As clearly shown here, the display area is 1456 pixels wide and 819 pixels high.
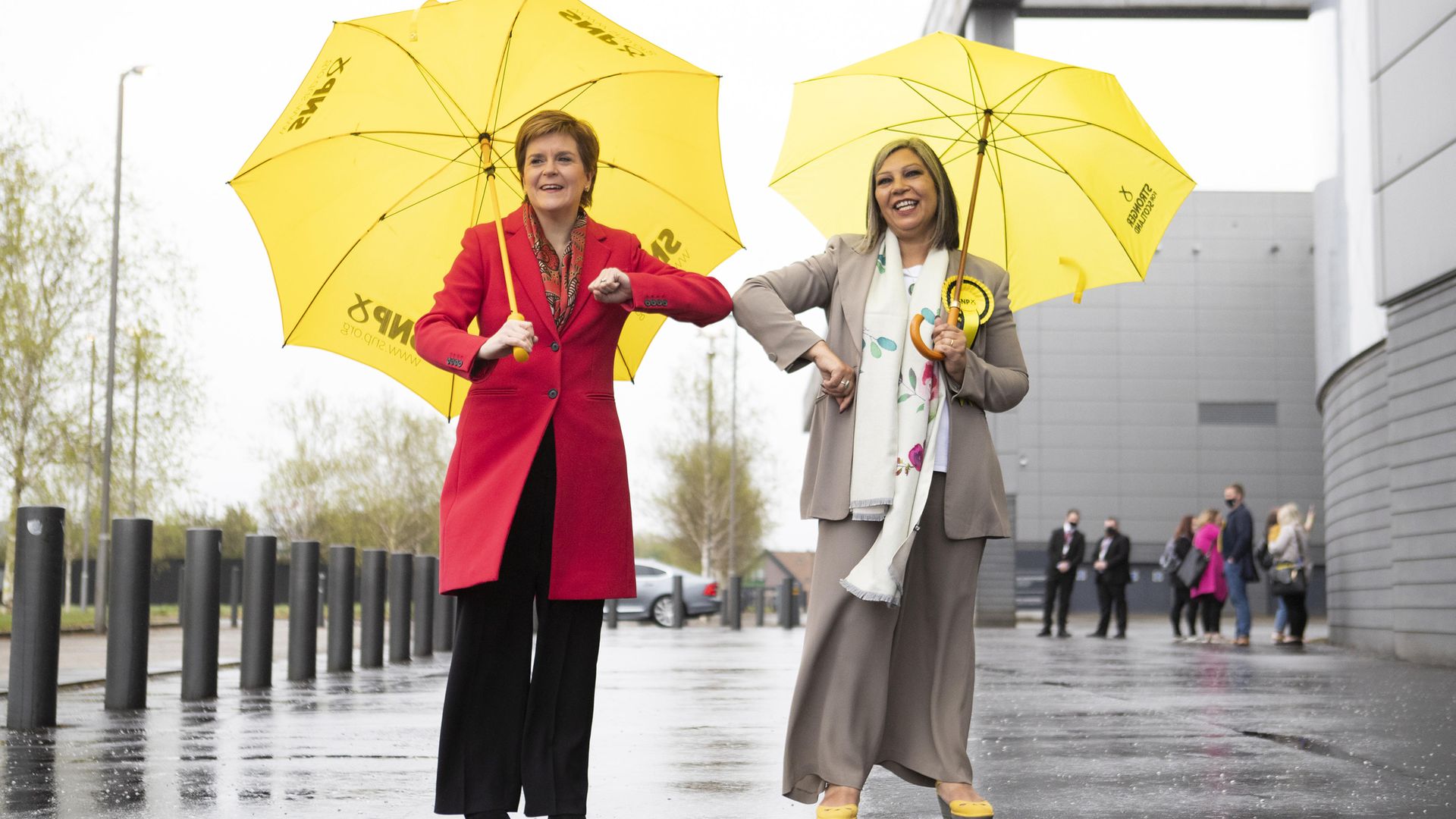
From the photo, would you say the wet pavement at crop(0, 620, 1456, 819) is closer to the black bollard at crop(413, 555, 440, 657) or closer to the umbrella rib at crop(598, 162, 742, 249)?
the umbrella rib at crop(598, 162, 742, 249)

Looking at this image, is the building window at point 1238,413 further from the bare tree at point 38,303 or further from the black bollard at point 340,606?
the black bollard at point 340,606

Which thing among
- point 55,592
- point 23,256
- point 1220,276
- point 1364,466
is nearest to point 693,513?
point 1220,276

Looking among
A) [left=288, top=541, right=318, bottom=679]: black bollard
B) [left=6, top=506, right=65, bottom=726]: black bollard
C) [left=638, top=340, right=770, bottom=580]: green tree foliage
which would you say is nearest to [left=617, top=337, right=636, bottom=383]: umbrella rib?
[left=6, top=506, right=65, bottom=726]: black bollard

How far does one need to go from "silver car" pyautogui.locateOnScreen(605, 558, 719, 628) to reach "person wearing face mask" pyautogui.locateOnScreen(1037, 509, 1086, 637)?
36.5 ft

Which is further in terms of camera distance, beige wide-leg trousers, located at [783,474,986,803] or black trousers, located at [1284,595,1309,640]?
black trousers, located at [1284,595,1309,640]

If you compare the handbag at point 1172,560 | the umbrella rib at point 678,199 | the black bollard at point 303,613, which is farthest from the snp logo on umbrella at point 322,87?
the handbag at point 1172,560

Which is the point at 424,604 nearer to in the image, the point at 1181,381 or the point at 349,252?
the point at 349,252

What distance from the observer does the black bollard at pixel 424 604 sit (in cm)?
1560

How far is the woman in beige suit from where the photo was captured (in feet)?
13.9

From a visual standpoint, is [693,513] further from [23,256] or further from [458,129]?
[458,129]

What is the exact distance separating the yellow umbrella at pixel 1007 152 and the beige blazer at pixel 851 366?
0.59 metres

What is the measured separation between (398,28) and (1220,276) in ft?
167

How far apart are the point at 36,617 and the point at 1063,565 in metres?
16.7

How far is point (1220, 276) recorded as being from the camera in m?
52.1
